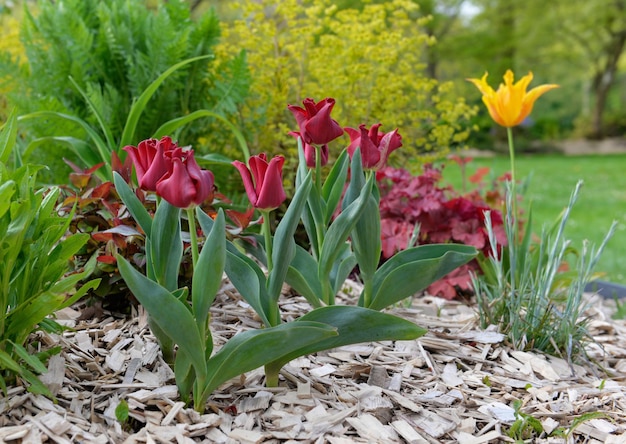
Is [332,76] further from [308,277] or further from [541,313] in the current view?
[308,277]

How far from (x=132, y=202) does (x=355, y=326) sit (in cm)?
56

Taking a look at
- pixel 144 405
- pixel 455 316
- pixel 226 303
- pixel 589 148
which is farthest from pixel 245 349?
pixel 589 148

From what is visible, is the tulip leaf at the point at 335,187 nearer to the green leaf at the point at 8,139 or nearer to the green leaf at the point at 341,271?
the green leaf at the point at 341,271

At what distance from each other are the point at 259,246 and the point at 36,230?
1.88 ft

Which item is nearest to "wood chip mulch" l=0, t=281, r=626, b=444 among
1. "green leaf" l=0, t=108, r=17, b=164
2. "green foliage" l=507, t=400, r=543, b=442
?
"green foliage" l=507, t=400, r=543, b=442

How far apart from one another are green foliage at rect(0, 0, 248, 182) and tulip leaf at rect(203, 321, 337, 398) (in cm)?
172

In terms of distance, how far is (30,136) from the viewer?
319 cm

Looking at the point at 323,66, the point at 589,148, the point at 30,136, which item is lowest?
the point at 589,148

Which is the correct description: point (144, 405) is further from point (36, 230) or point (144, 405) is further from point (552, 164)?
point (552, 164)

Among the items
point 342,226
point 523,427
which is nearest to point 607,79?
point 523,427

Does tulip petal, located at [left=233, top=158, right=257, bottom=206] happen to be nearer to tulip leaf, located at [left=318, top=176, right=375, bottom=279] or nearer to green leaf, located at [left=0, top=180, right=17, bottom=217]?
tulip leaf, located at [left=318, top=176, right=375, bottom=279]

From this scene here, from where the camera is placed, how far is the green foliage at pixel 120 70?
300 centimetres

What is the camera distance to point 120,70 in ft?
10.7

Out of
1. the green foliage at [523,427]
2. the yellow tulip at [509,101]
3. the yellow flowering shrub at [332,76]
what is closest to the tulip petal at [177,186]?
the green foliage at [523,427]
